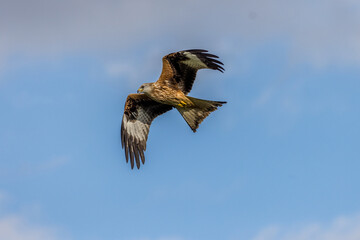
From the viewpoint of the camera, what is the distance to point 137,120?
19984mm

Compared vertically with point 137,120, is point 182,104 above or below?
below

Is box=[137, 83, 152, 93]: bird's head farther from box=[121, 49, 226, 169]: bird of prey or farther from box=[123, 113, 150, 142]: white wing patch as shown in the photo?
box=[123, 113, 150, 142]: white wing patch

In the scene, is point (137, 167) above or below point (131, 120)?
below

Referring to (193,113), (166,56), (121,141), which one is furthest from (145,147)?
(166,56)

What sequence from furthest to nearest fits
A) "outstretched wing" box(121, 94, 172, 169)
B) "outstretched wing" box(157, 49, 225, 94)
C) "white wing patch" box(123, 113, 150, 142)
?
"white wing patch" box(123, 113, 150, 142) → "outstretched wing" box(121, 94, 172, 169) → "outstretched wing" box(157, 49, 225, 94)

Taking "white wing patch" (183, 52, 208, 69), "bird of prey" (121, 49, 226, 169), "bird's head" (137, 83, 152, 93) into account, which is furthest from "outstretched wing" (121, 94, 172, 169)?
"white wing patch" (183, 52, 208, 69)

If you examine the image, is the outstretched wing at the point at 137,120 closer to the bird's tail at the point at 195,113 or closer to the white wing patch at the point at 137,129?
the white wing patch at the point at 137,129

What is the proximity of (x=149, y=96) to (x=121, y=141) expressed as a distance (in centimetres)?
205

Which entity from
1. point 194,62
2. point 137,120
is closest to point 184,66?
point 194,62

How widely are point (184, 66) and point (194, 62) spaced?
33 cm

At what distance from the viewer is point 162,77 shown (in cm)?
1827

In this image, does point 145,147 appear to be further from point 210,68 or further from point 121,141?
point 210,68

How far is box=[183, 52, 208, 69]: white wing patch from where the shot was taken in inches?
699

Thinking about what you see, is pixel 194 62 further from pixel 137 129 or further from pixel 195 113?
pixel 137 129
